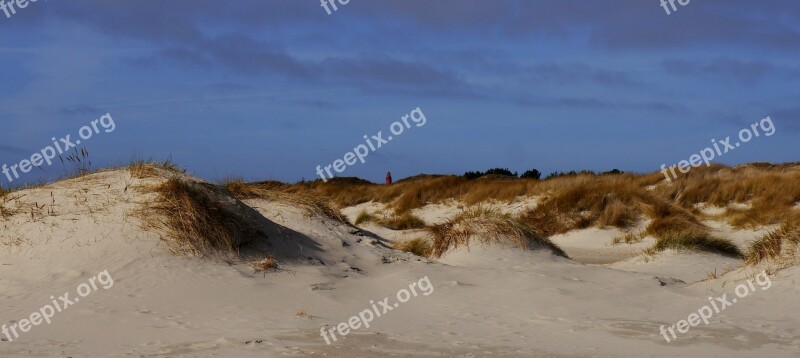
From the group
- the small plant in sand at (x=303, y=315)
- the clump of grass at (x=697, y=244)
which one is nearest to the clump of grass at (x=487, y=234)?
the clump of grass at (x=697, y=244)

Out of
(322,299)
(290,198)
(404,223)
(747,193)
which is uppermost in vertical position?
(290,198)

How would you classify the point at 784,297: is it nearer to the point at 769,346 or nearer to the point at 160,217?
the point at 769,346

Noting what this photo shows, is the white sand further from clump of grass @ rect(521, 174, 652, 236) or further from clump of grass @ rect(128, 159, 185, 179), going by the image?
clump of grass @ rect(521, 174, 652, 236)

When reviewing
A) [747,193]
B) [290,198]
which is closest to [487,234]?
[290,198]

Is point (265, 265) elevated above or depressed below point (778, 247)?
above

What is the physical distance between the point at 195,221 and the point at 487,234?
4.12 meters

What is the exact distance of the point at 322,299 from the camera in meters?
8.59

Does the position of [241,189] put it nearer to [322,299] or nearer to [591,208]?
[322,299]

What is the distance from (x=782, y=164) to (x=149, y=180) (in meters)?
27.0

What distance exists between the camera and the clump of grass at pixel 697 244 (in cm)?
1323

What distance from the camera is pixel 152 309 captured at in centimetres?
783

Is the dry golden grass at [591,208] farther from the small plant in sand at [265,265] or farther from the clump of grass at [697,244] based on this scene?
the small plant in sand at [265,265]

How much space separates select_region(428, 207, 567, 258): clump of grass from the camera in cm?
1160

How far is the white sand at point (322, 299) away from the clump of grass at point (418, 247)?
2.58ft
